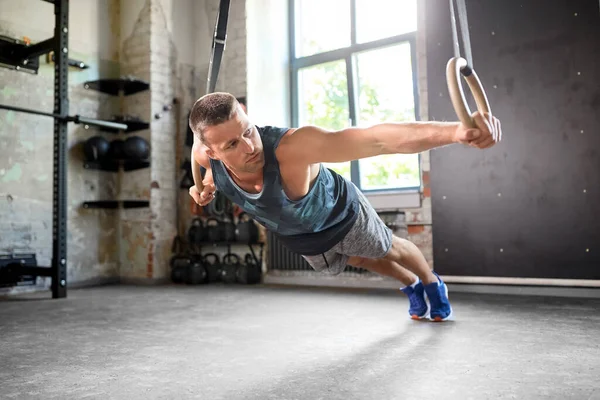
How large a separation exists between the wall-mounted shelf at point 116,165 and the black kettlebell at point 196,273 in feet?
4.25

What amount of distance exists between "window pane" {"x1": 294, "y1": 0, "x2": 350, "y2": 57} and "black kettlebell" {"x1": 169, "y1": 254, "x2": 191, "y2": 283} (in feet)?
9.38

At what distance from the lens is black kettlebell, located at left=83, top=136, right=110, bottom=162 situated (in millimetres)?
5621

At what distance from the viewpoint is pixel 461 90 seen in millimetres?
1346

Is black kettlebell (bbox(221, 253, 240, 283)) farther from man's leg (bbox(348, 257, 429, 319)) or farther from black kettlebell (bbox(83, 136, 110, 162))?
man's leg (bbox(348, 257, 429, 319))

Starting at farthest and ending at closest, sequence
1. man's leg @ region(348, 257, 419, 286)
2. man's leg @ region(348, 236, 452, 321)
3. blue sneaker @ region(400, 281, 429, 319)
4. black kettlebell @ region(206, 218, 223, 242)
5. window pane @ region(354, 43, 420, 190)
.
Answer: black kettlebell @ region(206, 218, 223, 242) → window pane @ region(354, 43, 420, 190) → blue sneaker @ region(400, 281, 429, 319) → man's leg @ region(348, 257, 419, 286) → man's leg @ region(348, 236, 452, 321)

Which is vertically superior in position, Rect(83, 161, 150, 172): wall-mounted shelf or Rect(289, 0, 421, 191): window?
Rect(289, 0, 421, 191): window

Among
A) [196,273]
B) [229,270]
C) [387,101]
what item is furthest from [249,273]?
[387,101]

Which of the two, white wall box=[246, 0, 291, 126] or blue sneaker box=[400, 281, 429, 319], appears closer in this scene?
blue sneaker box=[400, 281, 429, 319]

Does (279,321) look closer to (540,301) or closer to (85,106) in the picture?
(540,301)

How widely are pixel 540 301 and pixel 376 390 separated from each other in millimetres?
2625

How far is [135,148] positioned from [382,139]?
184 inches

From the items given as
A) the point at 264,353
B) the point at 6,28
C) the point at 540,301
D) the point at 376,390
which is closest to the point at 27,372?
the point at 264,353

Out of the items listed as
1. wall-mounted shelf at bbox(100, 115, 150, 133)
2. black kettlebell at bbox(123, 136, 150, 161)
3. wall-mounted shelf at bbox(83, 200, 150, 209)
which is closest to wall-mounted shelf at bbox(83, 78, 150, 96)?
wall-mounted shelf at bbox(100, 115, 150, 133)

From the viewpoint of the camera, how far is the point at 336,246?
7.99ft
